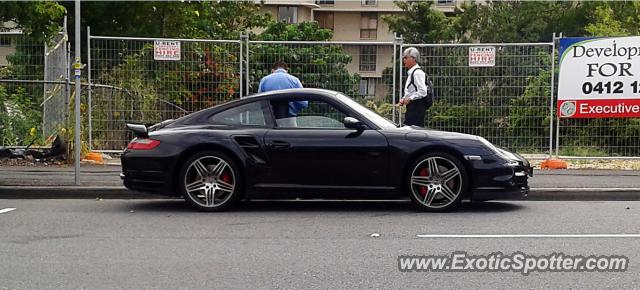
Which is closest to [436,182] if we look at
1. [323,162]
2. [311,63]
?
[323,162]

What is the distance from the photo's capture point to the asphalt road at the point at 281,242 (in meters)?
5.85

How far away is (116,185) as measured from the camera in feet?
33.9

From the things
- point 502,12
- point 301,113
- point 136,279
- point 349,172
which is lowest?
point 136,279

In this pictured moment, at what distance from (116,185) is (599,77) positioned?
285 inches

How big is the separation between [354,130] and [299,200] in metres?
1.45

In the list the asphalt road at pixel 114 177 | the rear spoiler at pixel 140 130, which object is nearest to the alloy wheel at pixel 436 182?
the asphalt road at pixel 114 177

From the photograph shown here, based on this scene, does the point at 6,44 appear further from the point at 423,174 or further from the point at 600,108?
the point at 600,108

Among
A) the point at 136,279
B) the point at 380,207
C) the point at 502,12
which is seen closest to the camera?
the point at 136,279

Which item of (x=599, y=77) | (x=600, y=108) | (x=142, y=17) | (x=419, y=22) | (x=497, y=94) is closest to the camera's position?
(x=599, y=77)

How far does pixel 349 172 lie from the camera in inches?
338

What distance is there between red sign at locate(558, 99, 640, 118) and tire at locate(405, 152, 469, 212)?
16.4ft

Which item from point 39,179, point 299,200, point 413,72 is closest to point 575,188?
point 413,72

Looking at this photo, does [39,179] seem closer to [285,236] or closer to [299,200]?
[299,200]

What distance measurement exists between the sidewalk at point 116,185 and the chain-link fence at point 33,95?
162 cm
